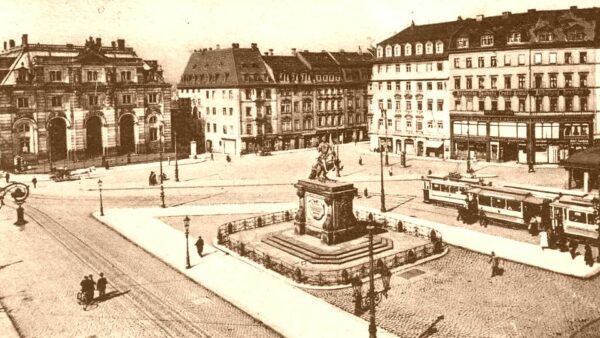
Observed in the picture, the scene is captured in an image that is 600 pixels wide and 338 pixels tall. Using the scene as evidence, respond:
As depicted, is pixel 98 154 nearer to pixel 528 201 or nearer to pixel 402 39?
pixel 402 39

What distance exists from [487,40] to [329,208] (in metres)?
45.4

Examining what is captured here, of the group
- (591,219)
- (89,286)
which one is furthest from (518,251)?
(89,286)

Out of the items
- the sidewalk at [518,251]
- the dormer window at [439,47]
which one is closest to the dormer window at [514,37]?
the dormer window at [439,47]

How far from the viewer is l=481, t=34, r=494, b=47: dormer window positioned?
229 ft

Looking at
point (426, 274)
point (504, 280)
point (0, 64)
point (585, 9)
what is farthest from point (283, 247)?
point (0, 64)

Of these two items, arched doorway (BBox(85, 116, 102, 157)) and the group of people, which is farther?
arched doorway (BBox(85, 116, 102, 157))

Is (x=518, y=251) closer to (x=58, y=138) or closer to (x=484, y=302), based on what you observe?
(x=484, y=302)

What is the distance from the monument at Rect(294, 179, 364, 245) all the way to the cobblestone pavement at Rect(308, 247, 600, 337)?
5.39 metres

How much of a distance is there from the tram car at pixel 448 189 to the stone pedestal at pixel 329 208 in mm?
14567

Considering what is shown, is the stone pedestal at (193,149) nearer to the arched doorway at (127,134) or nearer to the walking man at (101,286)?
the arched doorway at (127,134)

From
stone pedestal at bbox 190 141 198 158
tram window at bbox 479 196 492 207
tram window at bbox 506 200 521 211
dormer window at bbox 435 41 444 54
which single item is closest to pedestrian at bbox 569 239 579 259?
tram window at bbox 506 200 521 211

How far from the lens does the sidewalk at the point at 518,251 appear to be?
30297 mm

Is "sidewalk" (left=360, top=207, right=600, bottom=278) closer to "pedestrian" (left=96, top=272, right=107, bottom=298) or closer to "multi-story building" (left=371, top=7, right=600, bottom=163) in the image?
"pedestrian" (left=96, top=272, right=107, bottom=298)

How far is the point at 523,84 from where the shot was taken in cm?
6775
